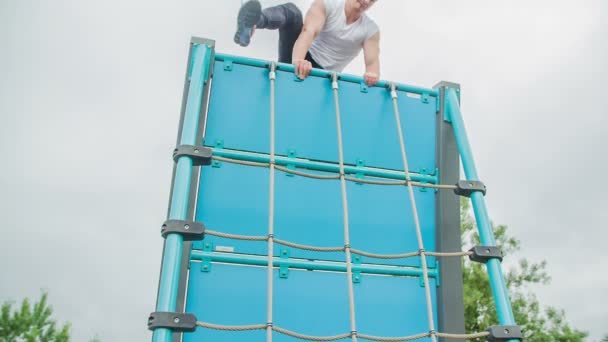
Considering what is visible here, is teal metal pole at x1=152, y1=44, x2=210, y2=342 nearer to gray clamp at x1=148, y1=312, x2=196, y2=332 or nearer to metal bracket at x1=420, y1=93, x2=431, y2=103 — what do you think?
gray clamp at x1=148, y1=312, x2=196, y2=332

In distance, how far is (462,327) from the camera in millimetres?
2645

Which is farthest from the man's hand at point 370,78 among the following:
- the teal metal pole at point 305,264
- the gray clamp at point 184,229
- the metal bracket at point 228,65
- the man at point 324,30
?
the gray clamp at point 184,229

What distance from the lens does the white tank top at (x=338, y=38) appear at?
3.12m

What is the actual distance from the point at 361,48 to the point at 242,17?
67 centimetres

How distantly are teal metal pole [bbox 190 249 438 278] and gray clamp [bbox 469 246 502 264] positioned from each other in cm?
45

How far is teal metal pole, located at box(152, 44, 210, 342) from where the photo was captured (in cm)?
182

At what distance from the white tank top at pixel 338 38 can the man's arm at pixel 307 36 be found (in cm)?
7

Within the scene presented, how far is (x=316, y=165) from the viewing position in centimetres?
270

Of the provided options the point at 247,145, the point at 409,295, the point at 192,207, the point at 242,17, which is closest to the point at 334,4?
the point at 242,17

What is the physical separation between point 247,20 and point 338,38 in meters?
0.52

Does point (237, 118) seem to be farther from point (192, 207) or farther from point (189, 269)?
point (189, 269)

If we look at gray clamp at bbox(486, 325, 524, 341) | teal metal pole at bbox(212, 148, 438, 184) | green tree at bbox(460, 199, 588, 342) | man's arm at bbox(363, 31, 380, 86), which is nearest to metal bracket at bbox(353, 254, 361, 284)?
teal metal pole at bbox(212, 148, 438, 184)

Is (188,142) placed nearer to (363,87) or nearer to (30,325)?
(363,87)

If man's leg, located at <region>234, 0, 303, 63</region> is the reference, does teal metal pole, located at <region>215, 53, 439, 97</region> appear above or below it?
below
